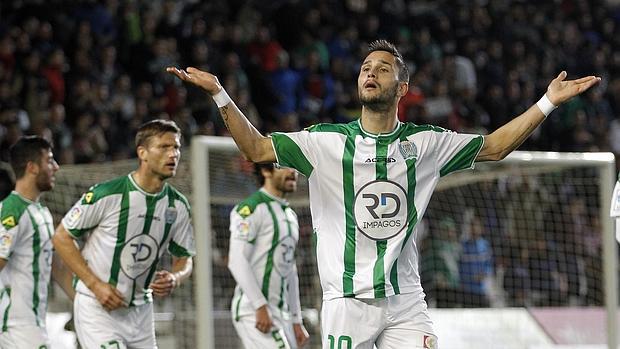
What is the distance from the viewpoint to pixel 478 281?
42.9 feet

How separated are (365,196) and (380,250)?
0.90ft

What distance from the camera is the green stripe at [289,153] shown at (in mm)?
6043

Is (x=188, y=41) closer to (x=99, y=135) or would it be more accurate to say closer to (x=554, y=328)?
(x=99, y=135)

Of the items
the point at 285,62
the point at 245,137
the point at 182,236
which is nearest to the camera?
the point at 245,137

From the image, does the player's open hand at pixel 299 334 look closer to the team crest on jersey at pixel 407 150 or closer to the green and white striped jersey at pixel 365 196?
the green and white striped jersey at pixel 365 196

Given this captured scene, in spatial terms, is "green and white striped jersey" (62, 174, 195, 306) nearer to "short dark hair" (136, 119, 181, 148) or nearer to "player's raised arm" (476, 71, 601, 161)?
"short dark hair" (136, 119, 181, 148)

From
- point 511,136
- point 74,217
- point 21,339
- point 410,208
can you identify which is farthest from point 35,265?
point 511,136

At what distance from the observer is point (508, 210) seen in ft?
43.2

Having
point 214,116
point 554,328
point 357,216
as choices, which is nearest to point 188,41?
point 214,116

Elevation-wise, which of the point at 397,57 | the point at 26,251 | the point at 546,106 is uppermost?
the point at 397,57

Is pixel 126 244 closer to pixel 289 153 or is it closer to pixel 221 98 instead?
pixel 289 153

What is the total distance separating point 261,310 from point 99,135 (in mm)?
5236

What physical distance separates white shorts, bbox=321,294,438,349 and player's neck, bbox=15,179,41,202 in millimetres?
2780

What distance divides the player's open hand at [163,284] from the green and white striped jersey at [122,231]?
0.32ft
